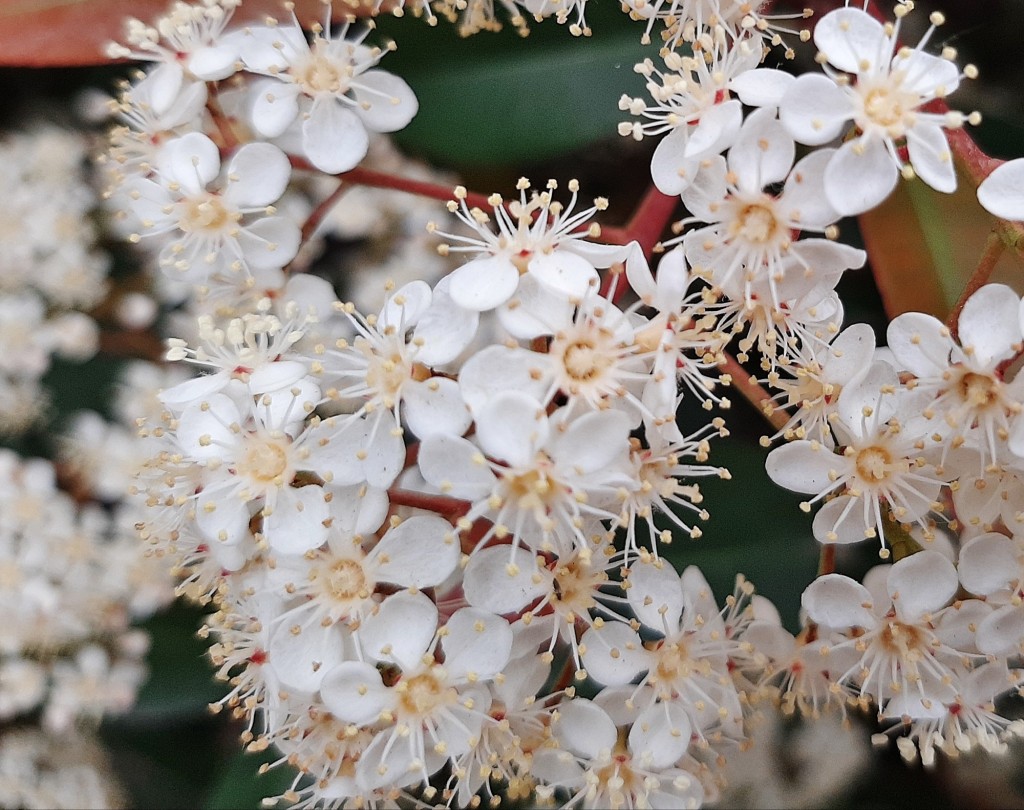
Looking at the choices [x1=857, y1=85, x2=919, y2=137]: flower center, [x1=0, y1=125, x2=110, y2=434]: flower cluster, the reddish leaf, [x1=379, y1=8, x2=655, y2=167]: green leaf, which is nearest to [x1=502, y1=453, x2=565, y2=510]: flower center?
→ [x1=857, y1=85, x2=919, y2=137]: flower center

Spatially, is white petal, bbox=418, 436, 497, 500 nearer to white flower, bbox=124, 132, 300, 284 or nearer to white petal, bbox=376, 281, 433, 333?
white petal, bbox=376, 281, 433, 333

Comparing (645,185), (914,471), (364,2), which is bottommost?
(645,185)

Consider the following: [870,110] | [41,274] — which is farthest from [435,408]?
[41,274]

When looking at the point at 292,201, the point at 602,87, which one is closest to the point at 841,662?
the point at 602,87

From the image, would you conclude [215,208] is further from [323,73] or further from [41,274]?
[41,274]

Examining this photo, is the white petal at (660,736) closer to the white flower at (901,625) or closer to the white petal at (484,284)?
the white flower at (901,625)

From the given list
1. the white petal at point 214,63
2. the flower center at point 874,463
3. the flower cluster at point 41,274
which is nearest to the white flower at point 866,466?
the flower center at point 874,463

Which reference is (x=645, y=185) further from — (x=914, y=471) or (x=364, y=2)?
(x=914, y=471)
